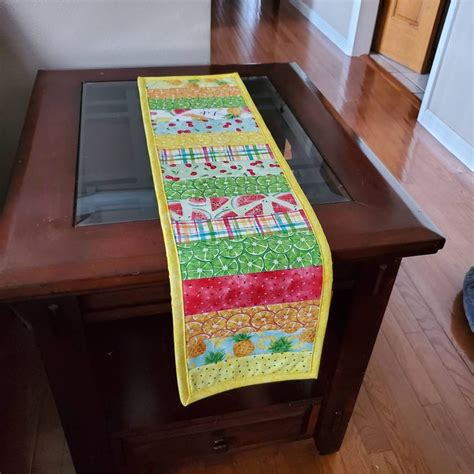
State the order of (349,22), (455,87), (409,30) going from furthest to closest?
(349,22) → (409,30) → (455,87)

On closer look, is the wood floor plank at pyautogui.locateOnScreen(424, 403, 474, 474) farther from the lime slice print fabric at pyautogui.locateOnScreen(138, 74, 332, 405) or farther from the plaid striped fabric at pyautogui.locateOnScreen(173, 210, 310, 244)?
the plaid striped fabric at pyautogui.locateOnScreen(173, 210, 310, 244)

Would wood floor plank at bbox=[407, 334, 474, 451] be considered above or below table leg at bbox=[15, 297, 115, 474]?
below

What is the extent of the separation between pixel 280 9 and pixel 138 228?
13.6 feet

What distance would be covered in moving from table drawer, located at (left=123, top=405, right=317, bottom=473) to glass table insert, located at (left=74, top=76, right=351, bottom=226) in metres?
0.47

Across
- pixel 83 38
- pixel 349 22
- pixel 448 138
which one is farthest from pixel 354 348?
pixel 349 22

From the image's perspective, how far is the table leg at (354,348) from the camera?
877mm

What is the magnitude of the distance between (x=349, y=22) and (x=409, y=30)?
0.42m

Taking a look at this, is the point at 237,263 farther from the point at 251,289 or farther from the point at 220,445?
the point at 220,445

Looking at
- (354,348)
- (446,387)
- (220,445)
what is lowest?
(446,387)

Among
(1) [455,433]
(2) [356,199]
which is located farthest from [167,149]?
(1) [455,433]

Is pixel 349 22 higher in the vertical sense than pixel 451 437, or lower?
higher

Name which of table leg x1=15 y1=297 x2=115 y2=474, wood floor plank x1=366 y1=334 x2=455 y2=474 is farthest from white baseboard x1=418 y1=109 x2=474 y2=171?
table leg x1=15 y1=297 x2=115 y2=474

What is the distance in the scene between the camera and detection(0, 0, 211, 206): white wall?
4.06 feet

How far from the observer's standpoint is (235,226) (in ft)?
2.51
